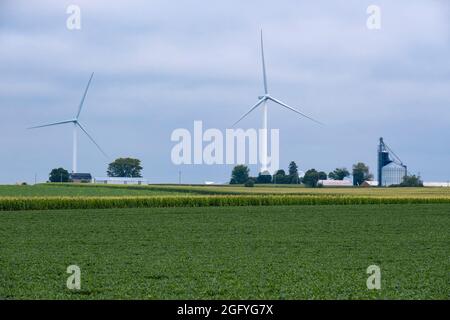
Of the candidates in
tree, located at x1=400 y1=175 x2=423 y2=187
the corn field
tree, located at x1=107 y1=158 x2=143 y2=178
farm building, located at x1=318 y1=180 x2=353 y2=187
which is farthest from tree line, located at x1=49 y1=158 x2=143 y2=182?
the corn field

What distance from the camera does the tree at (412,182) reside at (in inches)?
5084

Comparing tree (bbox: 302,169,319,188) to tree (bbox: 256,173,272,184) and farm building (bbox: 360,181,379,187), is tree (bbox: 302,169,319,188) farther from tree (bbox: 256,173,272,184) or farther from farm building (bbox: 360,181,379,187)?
farm building (bbox: 360,181,379,187)

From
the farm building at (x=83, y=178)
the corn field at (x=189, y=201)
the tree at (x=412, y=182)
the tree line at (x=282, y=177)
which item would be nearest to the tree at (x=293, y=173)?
the tree line at (x=282, y=177)

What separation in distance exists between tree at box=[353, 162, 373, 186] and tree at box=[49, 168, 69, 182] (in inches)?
1865

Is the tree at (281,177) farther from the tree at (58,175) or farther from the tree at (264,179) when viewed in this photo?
the tree at (58,175)

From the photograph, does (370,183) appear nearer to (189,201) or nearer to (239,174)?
(239,174)

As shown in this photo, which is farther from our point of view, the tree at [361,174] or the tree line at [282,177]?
the tree at [361,174]

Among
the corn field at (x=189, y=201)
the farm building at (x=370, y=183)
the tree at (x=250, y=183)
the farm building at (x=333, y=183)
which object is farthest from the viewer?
the farm building at (x=370, y=183)

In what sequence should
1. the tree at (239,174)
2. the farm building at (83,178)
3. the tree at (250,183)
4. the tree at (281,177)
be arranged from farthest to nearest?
the farm building at (83,178) < the tree at (239,174) < the tree at (281,177) < the tree at (250,183)

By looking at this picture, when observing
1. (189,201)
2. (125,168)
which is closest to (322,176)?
(125,168)

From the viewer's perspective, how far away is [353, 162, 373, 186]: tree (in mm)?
139625

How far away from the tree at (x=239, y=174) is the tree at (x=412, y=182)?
2399 centimetres

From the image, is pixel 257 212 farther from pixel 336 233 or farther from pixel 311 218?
pixel 336 233

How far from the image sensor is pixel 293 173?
421 feet
